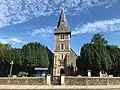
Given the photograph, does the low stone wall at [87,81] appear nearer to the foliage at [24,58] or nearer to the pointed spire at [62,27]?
the foliage at [24,58]

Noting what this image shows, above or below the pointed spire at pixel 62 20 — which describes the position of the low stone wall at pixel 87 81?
below

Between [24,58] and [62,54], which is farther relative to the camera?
[62,54]

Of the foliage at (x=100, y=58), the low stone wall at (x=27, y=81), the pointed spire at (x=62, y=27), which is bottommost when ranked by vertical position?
the low stone wall at (x=27, y=81)

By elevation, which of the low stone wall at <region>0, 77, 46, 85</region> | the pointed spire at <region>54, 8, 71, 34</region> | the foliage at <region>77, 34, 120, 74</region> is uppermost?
the pointed spire at <region>54, 8, 71, 34</region>

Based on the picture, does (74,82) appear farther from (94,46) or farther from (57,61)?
(57,61)

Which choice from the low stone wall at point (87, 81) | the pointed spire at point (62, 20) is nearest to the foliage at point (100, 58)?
the pointed spire at point (62, 20)

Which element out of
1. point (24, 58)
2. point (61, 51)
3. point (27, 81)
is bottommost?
point (27, 81)

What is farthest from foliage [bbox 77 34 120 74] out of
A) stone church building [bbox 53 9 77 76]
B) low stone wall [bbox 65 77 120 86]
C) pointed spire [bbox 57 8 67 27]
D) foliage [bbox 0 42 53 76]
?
low stone wall [bbox 65 77 120 86]

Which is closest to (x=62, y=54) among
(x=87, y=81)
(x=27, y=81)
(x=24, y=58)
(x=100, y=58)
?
(x=24, y=58)

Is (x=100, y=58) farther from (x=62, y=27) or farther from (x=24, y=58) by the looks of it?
(x=62, y=27)

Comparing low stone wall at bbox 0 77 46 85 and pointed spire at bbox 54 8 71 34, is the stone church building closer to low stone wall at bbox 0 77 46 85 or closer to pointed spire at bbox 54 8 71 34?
pointed spire at bbox 54 8 71 34

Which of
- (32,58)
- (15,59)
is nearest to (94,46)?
(32,58)

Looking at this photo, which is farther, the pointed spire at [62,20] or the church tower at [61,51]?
the pointed spire at [62,20]

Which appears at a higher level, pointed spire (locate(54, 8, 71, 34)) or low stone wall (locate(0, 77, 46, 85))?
pointed spire (locate(54, 8, 71, 34))
